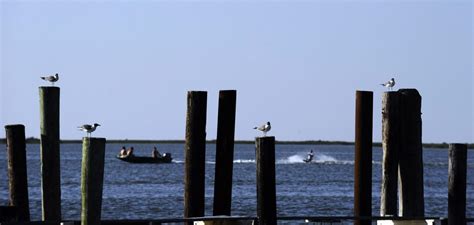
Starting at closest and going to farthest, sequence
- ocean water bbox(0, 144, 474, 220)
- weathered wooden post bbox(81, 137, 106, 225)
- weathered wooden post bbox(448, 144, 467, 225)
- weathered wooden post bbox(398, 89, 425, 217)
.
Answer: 1. weathered wooden post bbox(81, 137, 106, 225)
2. weathered wooden post bbox(448, 144, 467, 225)
3. weathered wooden post bbox(398, 89, 425, 217)
4. ocean water bbox(0, 144, 474, 220)

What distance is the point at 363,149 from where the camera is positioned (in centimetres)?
2030

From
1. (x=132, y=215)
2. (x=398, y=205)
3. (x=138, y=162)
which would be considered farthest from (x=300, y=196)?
(x=138, y=162)

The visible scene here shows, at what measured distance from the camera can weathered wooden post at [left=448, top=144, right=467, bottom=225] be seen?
65.7 feet

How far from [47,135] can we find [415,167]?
5218mm

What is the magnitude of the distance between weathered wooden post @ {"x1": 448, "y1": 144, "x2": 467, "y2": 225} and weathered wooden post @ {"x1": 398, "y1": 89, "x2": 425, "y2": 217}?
0.43 metres

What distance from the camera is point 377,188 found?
7031 cm

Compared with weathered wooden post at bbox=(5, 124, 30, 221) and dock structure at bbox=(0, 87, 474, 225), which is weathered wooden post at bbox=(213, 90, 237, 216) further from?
weathered wooden post at bbox=(5, 124, 30, 221)

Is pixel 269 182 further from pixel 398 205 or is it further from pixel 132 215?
pixel 132 215

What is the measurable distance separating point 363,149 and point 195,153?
2495 millimetres

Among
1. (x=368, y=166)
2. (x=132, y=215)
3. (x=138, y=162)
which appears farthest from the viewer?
(x=138, y=162)

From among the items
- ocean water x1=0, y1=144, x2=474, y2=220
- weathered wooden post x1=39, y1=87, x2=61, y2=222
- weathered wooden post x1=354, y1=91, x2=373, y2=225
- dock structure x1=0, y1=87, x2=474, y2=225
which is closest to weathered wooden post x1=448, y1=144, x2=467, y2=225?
dock structure x1=0, y1=87, x2=474, y2=225

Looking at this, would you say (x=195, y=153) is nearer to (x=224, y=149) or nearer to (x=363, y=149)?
(x=224, y=149)

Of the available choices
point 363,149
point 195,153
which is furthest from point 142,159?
point 195,153

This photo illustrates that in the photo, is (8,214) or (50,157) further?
(50,157)
